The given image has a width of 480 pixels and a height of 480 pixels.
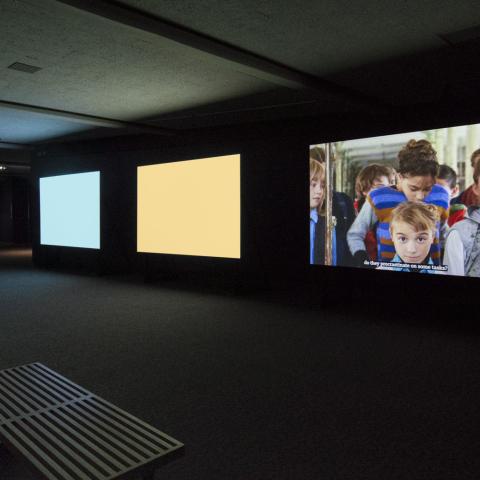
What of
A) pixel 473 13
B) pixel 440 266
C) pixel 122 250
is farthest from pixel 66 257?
pixel 473 13

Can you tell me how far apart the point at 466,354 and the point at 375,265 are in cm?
133

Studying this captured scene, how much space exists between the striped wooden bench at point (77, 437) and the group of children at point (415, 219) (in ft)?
11.1

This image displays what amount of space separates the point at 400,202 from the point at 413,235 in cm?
34

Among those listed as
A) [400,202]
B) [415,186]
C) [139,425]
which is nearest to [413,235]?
[400,202]

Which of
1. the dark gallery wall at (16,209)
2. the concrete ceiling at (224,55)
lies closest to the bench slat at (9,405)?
the concrete ceiling at (224,55)

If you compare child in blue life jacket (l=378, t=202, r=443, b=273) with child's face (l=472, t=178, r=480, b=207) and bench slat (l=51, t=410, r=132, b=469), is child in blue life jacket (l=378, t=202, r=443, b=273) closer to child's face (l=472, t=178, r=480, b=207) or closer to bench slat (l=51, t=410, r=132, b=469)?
child's face (l=472, t=178, r=480, b=207)

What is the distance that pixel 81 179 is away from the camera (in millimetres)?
7773

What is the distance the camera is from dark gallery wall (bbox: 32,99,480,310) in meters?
4.77

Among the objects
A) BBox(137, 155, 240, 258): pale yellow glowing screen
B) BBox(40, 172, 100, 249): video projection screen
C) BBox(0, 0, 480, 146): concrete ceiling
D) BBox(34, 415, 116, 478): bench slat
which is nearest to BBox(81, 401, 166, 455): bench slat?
BBox(34, 415, 116, 478): bench slat

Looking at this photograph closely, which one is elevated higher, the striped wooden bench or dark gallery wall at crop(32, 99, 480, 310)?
dark gallery wall at crop(32, 99, 480, 310)

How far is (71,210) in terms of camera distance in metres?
8.04

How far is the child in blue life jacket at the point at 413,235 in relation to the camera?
413 cm

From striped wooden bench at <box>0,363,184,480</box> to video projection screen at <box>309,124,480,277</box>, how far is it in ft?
11.1

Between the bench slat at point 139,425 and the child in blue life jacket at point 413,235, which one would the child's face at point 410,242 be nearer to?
the child in blue life jacket at point 413,235
